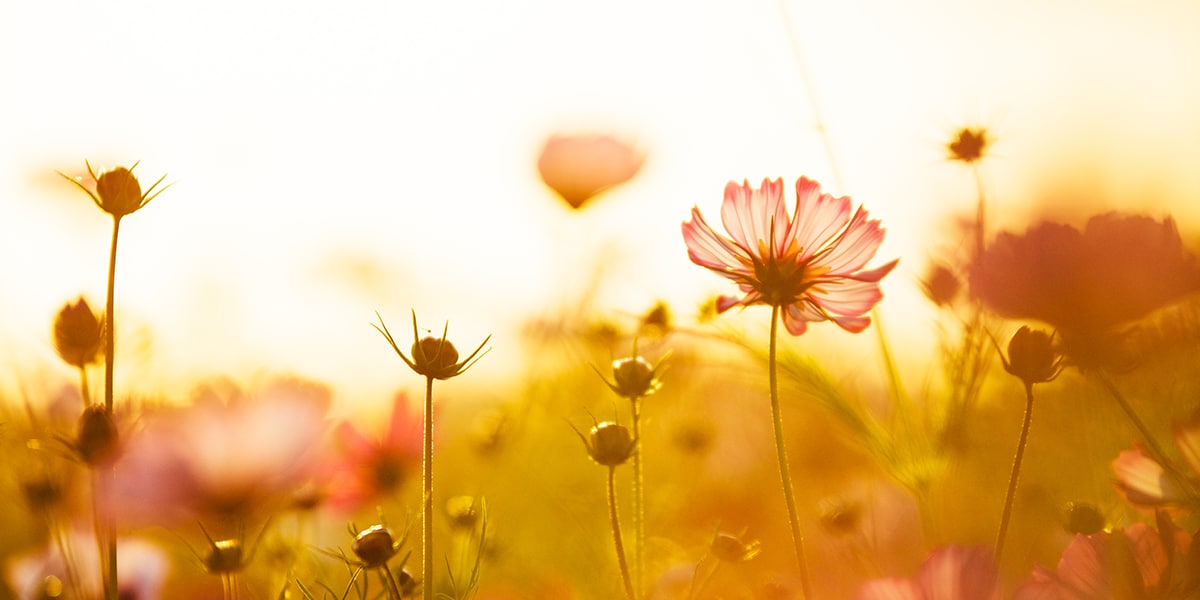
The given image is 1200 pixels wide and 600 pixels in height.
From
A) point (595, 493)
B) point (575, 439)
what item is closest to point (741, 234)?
point (595, 493)

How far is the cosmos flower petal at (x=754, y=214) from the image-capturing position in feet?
1.58

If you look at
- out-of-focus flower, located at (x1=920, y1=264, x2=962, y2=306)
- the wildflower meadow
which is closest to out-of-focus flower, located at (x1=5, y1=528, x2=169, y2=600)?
the wildflower meadow

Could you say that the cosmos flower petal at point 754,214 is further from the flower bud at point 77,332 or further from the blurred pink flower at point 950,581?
the flower bud at point 77,332

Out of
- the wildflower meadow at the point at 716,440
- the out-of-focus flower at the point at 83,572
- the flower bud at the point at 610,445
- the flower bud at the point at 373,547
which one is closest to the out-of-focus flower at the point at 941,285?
the wildflower meadow at the point at 716,440

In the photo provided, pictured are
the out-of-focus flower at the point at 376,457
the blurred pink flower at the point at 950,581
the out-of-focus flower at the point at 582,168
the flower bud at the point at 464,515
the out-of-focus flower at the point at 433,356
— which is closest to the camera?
the blurred pink flower at the point at 950,581

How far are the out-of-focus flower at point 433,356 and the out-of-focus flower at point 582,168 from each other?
1.65 ft

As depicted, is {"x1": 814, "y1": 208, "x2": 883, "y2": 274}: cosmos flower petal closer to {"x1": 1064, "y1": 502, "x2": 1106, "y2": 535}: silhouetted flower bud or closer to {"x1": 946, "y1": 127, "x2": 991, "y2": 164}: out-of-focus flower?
{"x1": 1064, "y1": 502, "x2": 1106, "y2": 535}: silhouetted flower bud

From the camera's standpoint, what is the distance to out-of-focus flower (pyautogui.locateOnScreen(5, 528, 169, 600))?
1.64ft

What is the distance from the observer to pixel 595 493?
1.06 m

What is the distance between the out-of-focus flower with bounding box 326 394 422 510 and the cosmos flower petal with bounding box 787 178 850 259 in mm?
315

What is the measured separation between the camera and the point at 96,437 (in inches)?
15.7

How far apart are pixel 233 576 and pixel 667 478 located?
74 cm

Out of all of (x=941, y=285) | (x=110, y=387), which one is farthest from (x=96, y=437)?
(x=941, y=285)

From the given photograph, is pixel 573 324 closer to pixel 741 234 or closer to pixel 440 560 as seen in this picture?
pixel 440 560
